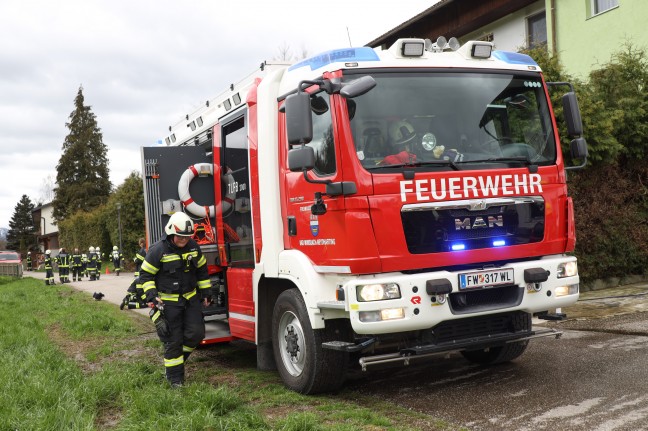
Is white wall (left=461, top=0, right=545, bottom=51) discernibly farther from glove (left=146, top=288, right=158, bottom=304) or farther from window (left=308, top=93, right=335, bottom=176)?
glove (left=146, top=288, right=158, bottom=304)

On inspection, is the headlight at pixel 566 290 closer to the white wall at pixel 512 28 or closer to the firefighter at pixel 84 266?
the white wall at pixel 512 28

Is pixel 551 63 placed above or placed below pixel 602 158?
above

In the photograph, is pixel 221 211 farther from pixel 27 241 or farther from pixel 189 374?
pixel 27 241

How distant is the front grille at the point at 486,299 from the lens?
17.1 feet

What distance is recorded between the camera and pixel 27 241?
85.1 meters

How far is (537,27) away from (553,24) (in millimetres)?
1233

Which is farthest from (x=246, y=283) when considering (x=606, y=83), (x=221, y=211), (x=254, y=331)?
(x=606, y=83)

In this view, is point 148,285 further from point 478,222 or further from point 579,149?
point 579,149

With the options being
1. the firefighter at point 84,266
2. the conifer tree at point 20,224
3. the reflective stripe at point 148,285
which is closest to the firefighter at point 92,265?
the firefighter at point 84,266

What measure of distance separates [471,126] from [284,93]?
5.55 ft

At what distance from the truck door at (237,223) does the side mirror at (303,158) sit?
1612mm

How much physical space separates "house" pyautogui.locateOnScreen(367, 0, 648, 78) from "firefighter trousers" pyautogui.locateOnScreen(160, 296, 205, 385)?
30.6 feet

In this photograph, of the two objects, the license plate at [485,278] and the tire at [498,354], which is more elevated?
the license plate at [485,278]

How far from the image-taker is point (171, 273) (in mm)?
6297
